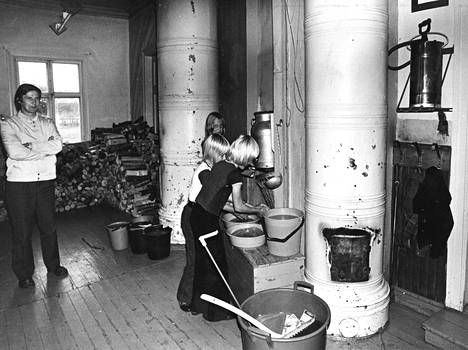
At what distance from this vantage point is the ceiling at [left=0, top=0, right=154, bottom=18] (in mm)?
7689

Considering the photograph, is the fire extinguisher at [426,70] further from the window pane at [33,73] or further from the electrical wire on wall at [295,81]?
the window pane at [33,73]

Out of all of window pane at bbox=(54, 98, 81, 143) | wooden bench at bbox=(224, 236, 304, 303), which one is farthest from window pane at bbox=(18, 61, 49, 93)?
wooden bench at bbox=(224, 236, 304, 303)

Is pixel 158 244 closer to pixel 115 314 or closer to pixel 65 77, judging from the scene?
pixel 115 314

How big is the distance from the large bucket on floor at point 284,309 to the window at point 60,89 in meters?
6.91

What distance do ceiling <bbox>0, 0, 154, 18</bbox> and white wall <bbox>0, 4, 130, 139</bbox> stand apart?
10cm

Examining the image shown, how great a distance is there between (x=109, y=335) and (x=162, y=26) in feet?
12.3

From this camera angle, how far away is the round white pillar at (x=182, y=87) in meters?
5.31

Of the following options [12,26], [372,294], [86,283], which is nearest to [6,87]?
[12,26]

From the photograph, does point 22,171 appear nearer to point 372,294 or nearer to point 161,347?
point 161,347

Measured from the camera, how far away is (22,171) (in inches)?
160

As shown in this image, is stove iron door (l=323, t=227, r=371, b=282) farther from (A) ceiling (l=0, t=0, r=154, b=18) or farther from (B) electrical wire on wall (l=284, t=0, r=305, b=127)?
(A) ceiling (l=0, t=0, r=154, b=18)

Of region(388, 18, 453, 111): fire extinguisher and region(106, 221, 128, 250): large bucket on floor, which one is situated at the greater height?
region(388, 18, 453, 111): fire extinguisher

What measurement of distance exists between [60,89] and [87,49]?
969 mm

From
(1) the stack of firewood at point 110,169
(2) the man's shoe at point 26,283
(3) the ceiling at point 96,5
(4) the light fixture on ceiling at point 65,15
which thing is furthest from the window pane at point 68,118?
(2) the man's shoe at point 26,283
